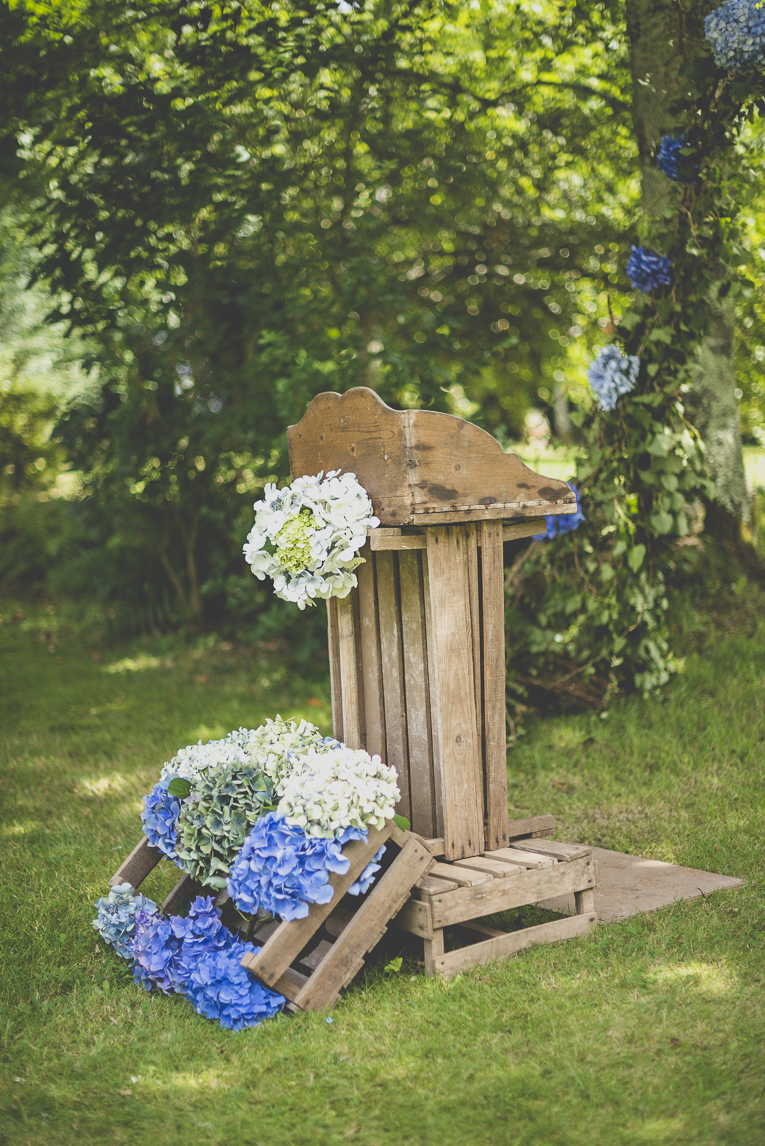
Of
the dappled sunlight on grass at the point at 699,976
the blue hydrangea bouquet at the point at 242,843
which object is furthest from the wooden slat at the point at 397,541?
the dappled sunlight on grass at the point at 699,976

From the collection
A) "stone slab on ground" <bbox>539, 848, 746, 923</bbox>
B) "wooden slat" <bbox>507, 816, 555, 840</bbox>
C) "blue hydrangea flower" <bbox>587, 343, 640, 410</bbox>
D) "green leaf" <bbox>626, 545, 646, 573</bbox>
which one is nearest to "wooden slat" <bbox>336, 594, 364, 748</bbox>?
"wooden slat" <bbox>507, 816, 555, 840</bbox>

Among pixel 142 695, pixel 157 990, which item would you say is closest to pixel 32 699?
pixel 142 695

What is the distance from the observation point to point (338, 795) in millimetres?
2578

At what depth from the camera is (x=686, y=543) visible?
18.4 feet

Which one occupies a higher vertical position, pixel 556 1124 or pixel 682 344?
pixel 682 344

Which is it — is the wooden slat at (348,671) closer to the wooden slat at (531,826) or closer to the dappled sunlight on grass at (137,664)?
the wooden slat at (531,826)

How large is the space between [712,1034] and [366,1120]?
2.95ft

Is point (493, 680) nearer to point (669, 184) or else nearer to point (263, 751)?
point (263, 751)

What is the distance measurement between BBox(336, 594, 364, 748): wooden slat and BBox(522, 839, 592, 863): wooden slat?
2.18 feet

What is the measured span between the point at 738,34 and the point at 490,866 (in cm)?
354

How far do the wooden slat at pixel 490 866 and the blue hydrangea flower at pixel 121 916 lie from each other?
1005 millimetres

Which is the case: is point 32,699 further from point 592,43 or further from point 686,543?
point 592,43

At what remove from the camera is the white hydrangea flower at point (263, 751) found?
115 inches

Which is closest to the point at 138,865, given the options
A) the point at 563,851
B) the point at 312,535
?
the point at 312,535
